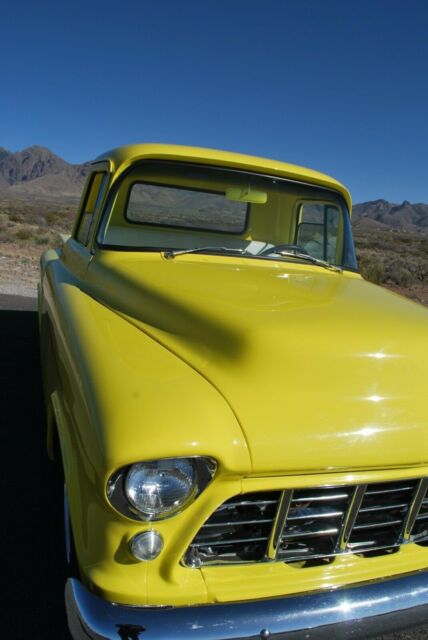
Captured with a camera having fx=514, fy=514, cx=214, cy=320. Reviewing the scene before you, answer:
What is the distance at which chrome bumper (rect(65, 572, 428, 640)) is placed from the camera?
1331 mm

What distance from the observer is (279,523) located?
1.51 meters

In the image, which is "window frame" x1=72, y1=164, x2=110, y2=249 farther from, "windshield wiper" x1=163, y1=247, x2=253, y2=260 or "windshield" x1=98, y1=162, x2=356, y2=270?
"windshield wiper" x1=163, y1=247, x2=253, y2=260

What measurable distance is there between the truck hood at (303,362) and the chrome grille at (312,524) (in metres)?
0.11

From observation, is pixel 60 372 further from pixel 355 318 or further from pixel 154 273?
pixel 355 318

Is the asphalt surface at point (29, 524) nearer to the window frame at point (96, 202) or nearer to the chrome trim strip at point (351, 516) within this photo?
the chrome trim strip at point (351, 516)

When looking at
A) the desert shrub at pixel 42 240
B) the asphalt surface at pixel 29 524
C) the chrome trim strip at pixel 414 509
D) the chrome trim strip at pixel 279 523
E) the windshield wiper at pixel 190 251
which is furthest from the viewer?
the desert shrub at pixel 42 240

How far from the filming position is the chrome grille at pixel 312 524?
1502mm

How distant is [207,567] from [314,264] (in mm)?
2017

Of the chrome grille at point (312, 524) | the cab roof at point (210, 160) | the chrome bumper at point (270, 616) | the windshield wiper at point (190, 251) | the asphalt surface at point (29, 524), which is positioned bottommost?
the asphalt surface at point (29, 524)

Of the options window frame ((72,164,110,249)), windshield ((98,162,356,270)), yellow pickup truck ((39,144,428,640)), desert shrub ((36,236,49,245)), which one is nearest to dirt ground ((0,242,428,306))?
desert shrub ((36,236,49,245))

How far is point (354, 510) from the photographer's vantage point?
5.22 feet

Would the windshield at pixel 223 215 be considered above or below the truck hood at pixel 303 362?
above

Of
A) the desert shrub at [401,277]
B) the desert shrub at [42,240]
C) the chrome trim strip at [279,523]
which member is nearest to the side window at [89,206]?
the chrome trim strip at [279,523]

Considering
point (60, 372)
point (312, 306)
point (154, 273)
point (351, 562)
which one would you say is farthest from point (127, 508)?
point (154, 273)
